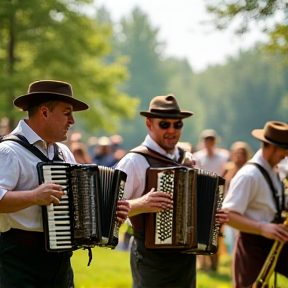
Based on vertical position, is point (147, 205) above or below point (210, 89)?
above

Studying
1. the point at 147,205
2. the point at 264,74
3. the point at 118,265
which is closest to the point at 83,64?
the point at 118,265

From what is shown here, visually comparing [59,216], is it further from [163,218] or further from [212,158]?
[212,158]

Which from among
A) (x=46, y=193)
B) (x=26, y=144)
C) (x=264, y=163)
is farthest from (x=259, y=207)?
(x=46, y=193)

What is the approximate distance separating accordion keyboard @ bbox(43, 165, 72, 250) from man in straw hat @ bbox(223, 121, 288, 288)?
94.5 inches

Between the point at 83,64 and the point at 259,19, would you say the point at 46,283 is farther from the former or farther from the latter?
the point at 83,64

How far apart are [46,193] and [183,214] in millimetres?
1818

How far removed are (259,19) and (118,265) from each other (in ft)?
22.5

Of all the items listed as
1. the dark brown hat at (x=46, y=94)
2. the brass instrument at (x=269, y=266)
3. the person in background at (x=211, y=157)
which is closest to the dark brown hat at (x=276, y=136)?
the brass instrument at (x=269, y=266)

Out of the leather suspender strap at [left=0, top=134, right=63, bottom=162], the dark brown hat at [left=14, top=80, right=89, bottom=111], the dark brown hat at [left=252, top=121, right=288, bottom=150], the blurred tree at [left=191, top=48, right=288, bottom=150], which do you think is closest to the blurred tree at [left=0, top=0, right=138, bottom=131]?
the dark brown hat at [left=252, top=121, right=288, bottom=150]

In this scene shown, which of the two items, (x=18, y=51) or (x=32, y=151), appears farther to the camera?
(x=18, y=51)

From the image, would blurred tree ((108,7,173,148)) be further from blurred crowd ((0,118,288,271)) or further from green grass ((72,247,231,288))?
green grass ((72,247,231,288))

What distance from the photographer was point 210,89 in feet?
344

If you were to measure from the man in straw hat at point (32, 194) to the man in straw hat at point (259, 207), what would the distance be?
190cm

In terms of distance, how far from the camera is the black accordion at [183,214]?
7.39m
